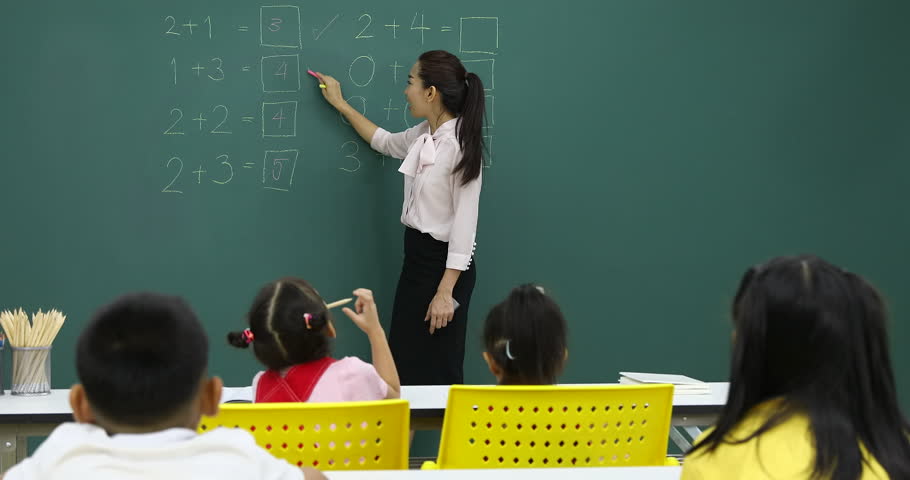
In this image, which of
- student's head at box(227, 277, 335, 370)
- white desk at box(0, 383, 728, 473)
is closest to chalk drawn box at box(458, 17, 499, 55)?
white desk at box(0, 383, 728, 473)

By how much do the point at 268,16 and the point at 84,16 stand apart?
0.69 meters

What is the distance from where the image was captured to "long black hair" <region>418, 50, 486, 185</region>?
3461mm

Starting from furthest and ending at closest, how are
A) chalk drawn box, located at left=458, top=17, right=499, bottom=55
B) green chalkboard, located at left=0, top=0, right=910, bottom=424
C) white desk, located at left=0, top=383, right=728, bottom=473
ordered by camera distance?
chalk drawn box, located at left=458, top=17, right=499, bottom=55
green chalkboard, located at left=0, top=0, right=910, bottom=424
white desk, located at left=0, top=383, right=728, bottom=473

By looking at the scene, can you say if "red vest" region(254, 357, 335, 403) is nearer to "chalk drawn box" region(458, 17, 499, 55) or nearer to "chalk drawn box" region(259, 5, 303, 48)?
"chalk drawn box" region(259, 5, 303, 48)

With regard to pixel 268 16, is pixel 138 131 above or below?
below

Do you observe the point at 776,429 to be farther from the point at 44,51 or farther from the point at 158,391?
the point at 44,51

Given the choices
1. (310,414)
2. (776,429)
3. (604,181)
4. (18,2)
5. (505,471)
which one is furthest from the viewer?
(604,181)

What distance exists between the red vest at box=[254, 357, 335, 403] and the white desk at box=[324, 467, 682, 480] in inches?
24.6

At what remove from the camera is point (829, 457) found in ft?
3.94

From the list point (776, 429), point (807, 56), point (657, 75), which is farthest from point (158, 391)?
point (807, 56)

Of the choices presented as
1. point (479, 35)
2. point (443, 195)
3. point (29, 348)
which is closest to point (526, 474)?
point (29, 348)

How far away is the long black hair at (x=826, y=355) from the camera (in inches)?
48.6

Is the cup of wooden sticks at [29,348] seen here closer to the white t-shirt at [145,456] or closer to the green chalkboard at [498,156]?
the green chalkboard at [498,156]

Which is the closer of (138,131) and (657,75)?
(138,131)
